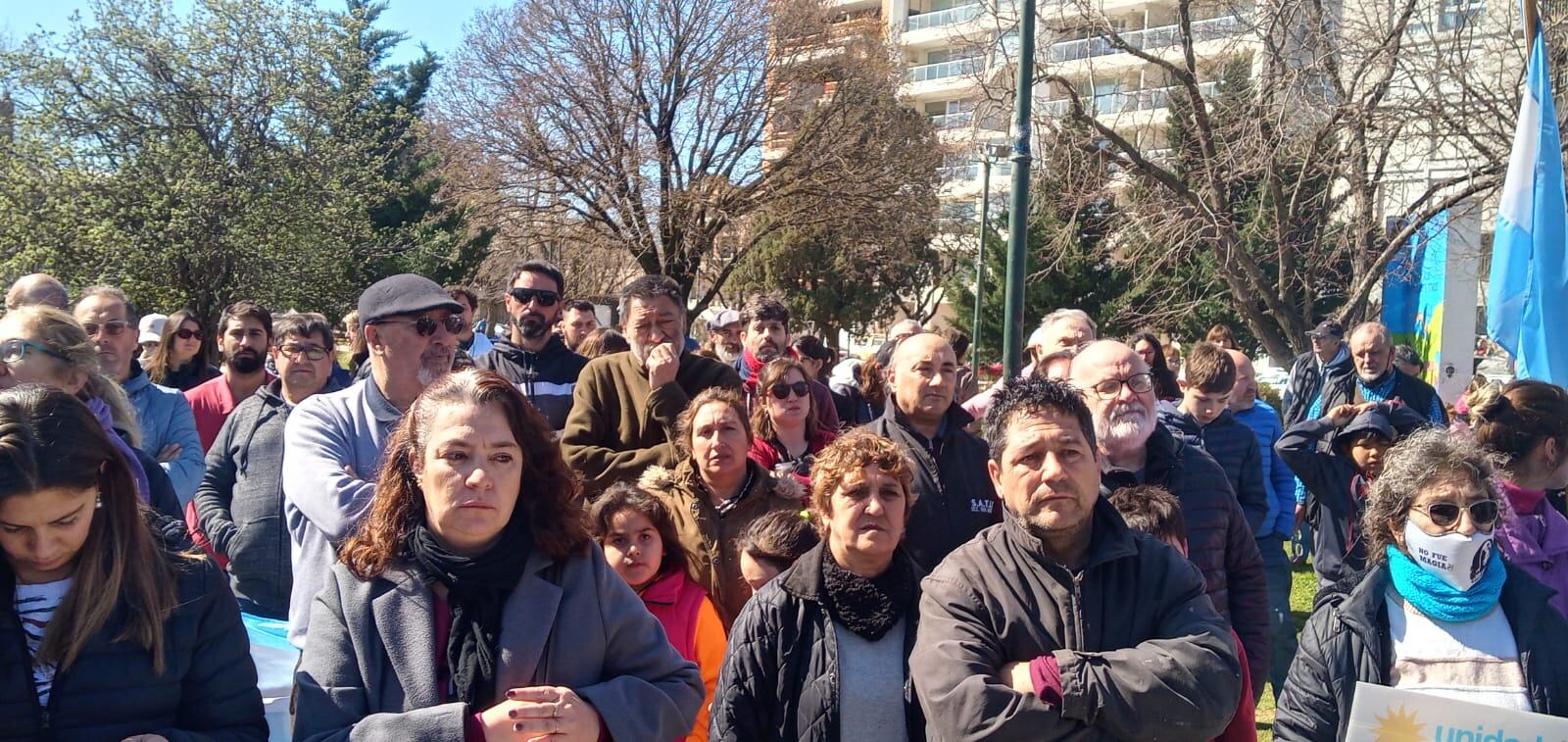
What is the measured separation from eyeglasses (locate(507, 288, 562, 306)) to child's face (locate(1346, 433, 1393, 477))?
3692 millimetres

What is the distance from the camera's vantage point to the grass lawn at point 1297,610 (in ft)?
20.2

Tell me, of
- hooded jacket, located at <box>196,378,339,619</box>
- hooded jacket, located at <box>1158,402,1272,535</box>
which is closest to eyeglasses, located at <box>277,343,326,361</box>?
hooded jacket, located at <box>196,378,339,619</box>

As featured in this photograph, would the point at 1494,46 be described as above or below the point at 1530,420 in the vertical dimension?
above

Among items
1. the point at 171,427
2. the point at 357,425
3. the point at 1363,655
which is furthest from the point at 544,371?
the point at 1363,655

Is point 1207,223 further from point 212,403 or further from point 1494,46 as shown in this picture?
point 212,403

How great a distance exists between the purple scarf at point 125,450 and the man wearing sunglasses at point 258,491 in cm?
55

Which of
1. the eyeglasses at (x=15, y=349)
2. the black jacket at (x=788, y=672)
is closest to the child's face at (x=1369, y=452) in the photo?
the black jacket at (x=788, y=672)

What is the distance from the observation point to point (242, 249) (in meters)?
17.7

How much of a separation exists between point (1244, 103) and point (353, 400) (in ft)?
46.7

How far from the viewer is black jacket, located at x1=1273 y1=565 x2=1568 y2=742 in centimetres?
294

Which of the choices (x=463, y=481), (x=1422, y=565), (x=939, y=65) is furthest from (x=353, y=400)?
(x=939, y=65)

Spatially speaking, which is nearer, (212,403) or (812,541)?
(812,541)

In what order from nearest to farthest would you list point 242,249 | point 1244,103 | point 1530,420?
point 1530,420 < point 1244,103 < point 242,249

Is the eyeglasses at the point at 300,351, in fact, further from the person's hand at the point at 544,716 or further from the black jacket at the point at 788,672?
the person's hand at the point at 544,716
